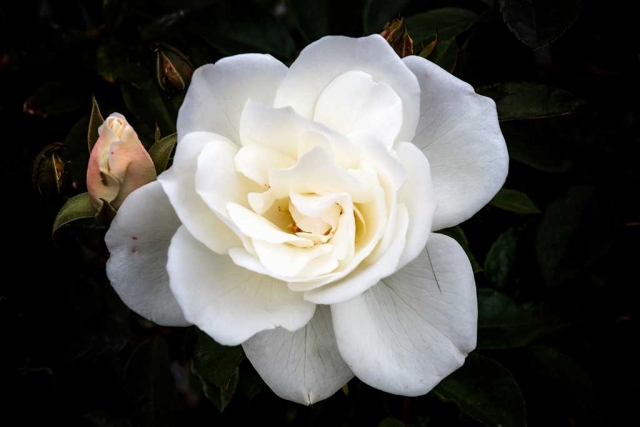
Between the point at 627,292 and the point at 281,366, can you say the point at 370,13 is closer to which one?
the point at 281,366

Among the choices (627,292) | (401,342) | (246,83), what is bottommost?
(627,292)

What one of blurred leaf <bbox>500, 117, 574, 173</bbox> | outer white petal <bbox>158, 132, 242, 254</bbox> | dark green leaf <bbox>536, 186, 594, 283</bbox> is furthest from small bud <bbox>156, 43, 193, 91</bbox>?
dark green leaf <bbox>536, 186, 594, 283</bbox>

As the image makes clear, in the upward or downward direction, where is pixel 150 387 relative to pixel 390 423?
upward

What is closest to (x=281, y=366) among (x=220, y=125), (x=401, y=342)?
(x=401, y=342)

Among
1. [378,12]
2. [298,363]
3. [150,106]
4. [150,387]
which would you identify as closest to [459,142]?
[298,363]

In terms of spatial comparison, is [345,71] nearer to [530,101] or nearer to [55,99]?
[530,101]

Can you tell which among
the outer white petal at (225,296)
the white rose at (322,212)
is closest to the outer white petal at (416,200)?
the white rose at (322,212)

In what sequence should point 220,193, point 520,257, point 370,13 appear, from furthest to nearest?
point 520,257, point 370,13, point 220,193
